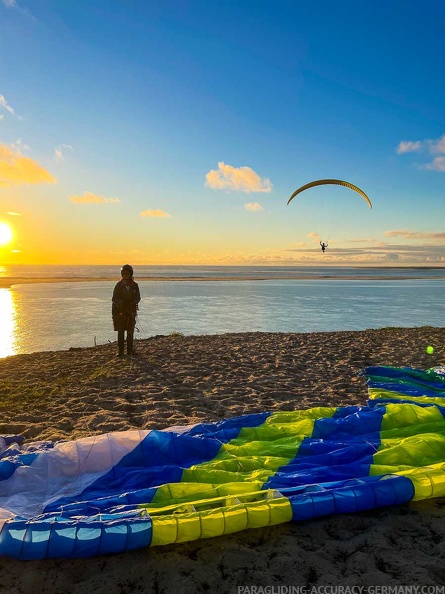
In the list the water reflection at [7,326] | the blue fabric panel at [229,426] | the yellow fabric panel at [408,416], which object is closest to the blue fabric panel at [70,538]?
the blue fabric panel at [229,426]

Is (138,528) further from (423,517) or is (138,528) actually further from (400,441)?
(400,441)

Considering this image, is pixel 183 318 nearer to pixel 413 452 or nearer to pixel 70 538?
pixel 413 452

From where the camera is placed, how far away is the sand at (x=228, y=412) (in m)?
2.65

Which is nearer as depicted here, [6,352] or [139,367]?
[139,367]

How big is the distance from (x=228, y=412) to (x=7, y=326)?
1212 centimetres

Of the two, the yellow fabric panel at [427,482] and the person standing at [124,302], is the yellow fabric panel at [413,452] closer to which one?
the yellow fabric panel at [427,482]

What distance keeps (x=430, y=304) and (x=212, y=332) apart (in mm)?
15271

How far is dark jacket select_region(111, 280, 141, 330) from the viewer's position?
30.9ft

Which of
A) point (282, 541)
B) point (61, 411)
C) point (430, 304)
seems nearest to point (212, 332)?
point (61, 411)

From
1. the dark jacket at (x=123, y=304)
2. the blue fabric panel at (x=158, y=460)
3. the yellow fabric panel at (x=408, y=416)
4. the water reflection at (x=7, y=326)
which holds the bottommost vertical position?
the water reflection at (x=7, y=326)

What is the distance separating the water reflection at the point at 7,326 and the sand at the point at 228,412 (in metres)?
1.79

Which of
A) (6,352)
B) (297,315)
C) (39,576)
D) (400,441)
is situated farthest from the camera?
(297,315)

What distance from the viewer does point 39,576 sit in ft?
8.68

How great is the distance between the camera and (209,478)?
346cm
